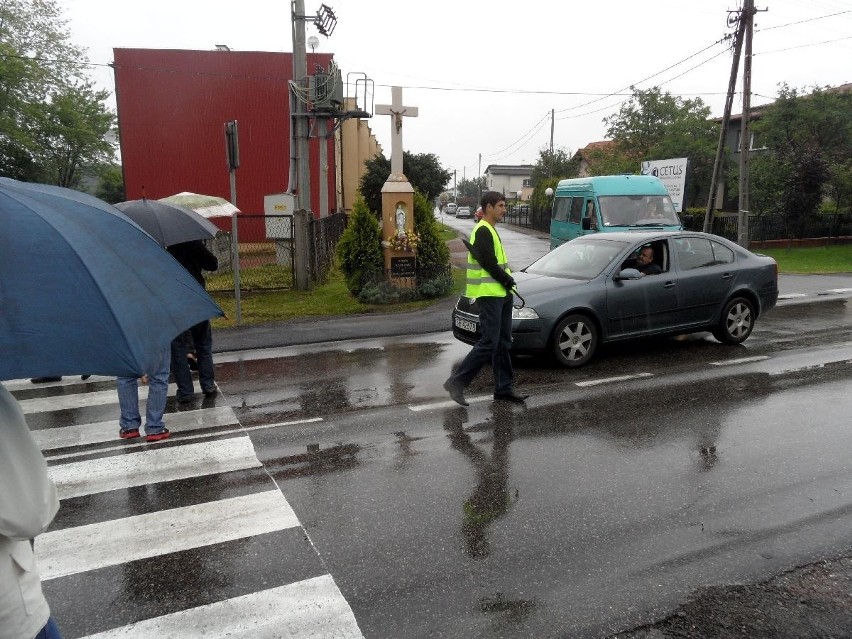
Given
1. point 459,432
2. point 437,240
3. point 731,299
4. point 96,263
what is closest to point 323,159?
point 437,240

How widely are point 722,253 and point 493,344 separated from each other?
4.40 m

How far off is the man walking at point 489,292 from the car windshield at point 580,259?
7.24ft

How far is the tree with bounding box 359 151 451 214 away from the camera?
2994 centimetres

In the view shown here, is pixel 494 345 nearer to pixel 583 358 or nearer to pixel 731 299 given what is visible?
pixel 583 358

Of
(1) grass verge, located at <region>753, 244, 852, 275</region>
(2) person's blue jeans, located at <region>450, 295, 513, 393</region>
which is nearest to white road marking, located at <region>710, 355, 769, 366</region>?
(2) person's blue jeans, located at <region>450, 295, 513, 393</region>

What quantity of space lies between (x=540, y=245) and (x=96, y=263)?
31261 mm

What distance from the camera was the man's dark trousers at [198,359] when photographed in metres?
6.89

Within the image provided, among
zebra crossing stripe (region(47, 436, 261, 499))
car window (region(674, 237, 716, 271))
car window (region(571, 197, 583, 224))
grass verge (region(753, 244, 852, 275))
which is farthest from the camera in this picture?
grass verge (region(753, 244, 852, 275))

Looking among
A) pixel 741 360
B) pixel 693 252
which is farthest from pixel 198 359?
pixel 741 360

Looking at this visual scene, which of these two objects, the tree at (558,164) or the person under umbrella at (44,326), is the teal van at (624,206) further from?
the tree at (558,164)

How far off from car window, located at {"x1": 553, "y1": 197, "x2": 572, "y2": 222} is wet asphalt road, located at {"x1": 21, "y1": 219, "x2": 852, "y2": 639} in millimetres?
9281

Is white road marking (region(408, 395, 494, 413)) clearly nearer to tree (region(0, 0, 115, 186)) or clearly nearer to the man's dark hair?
the man's dark hair

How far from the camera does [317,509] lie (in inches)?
174

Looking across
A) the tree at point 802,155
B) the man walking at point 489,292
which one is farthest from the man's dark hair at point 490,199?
the tree at point 802,155
